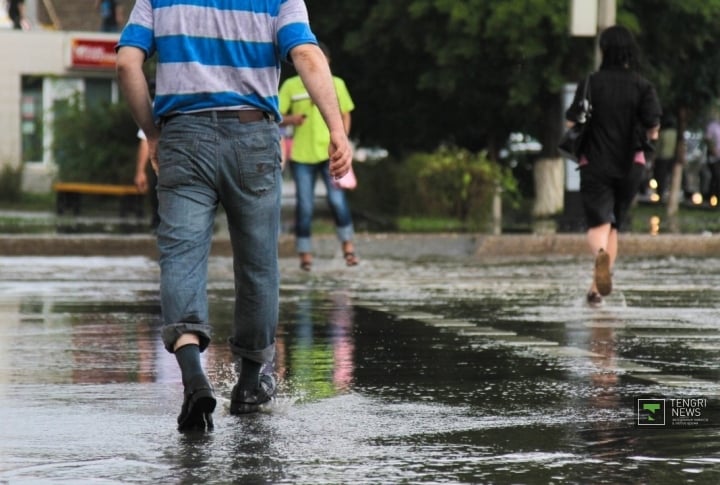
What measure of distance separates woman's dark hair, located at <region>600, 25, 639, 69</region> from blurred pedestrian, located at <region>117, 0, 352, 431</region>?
228 inches

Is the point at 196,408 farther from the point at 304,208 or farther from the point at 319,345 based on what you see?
the point at 304,208

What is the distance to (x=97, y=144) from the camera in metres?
31.6

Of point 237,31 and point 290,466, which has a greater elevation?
point 237,31

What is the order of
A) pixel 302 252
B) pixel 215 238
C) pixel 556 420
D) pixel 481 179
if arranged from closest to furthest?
1. pixel 556 420
2. pixel 302 252
3. pixel 215 238
4. pixel 481 179

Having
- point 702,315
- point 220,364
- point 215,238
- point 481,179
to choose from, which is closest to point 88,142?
point 481,179

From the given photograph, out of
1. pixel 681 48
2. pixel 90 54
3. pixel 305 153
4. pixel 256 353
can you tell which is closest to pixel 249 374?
pixel 256 353

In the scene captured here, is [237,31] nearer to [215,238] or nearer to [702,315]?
[702,315]

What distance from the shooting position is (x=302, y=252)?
1544 centimetres

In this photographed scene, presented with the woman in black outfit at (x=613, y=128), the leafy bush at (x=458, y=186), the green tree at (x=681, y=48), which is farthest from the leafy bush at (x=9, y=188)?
the woman in black outfit at (x=613, y=128)

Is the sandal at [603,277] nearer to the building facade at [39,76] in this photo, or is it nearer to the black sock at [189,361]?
the black sock at [189,361]

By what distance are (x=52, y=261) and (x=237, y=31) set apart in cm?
1038

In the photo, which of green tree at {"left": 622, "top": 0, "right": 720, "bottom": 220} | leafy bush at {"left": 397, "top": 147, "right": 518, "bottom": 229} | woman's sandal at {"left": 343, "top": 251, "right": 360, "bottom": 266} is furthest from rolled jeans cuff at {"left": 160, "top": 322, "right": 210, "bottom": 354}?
green tree at {"left": 622, "top": 0, "right": 720, "bottom": 220}

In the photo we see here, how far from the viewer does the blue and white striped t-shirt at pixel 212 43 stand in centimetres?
673

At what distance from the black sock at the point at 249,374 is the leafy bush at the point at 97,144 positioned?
23621 millimetres
